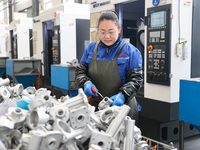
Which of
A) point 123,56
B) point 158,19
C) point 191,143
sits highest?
point 158,19

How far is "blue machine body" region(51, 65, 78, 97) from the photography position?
4.46 meters

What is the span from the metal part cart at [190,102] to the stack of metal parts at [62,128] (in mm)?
1564

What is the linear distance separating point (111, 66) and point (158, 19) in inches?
63.4

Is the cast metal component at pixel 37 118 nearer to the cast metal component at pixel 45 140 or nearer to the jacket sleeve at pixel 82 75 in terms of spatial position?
the cast metal component at pixel 45 140

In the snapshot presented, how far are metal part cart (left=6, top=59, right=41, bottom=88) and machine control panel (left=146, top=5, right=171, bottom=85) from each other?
11.7 feet

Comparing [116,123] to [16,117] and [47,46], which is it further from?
[47,46]

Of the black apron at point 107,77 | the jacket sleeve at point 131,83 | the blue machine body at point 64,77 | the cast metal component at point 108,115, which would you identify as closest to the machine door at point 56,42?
the blue machine body at point 64,77

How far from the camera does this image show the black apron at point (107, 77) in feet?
6.64

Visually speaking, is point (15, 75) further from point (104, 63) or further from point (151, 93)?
point (104, 63)

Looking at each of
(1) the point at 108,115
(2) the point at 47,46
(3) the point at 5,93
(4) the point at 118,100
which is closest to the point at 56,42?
(2) the point at 47,46

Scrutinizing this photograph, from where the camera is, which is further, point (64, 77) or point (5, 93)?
point (64, 77)

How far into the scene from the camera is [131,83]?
1.88 m

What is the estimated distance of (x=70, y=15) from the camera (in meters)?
5.46

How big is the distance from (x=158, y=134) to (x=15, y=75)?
12.8ft
